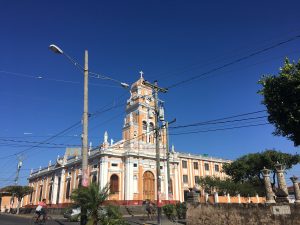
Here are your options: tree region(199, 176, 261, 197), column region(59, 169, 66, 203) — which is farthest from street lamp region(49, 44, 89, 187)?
column region(59, 169, 66, 203)

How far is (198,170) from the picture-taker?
60688mm

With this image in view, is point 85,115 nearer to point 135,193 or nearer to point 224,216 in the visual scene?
point 224,216

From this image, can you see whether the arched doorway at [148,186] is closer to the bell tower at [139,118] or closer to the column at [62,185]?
the bell tower at [139,118]

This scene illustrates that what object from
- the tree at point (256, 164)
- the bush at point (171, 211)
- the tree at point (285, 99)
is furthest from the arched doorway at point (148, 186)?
the tree at point (285, 99)

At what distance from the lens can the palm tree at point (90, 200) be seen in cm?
1359

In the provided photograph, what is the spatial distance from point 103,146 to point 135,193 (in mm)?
8404

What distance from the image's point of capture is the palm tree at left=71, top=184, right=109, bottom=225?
1359 cm

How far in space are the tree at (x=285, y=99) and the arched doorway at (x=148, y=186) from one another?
30259 mm

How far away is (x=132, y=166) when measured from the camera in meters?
45.0

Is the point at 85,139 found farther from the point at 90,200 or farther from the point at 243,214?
the point at 243,214

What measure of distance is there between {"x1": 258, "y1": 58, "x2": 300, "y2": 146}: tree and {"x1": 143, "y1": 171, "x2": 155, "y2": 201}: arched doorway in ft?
99.3

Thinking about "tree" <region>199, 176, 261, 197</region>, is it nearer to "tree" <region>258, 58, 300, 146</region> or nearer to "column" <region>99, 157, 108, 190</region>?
"column" <region>99, 157, 108, 190</region>

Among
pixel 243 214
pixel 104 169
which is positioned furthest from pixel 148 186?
pixel 243 214

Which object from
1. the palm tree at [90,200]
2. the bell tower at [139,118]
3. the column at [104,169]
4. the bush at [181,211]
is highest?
the bell tower at [139,118]
